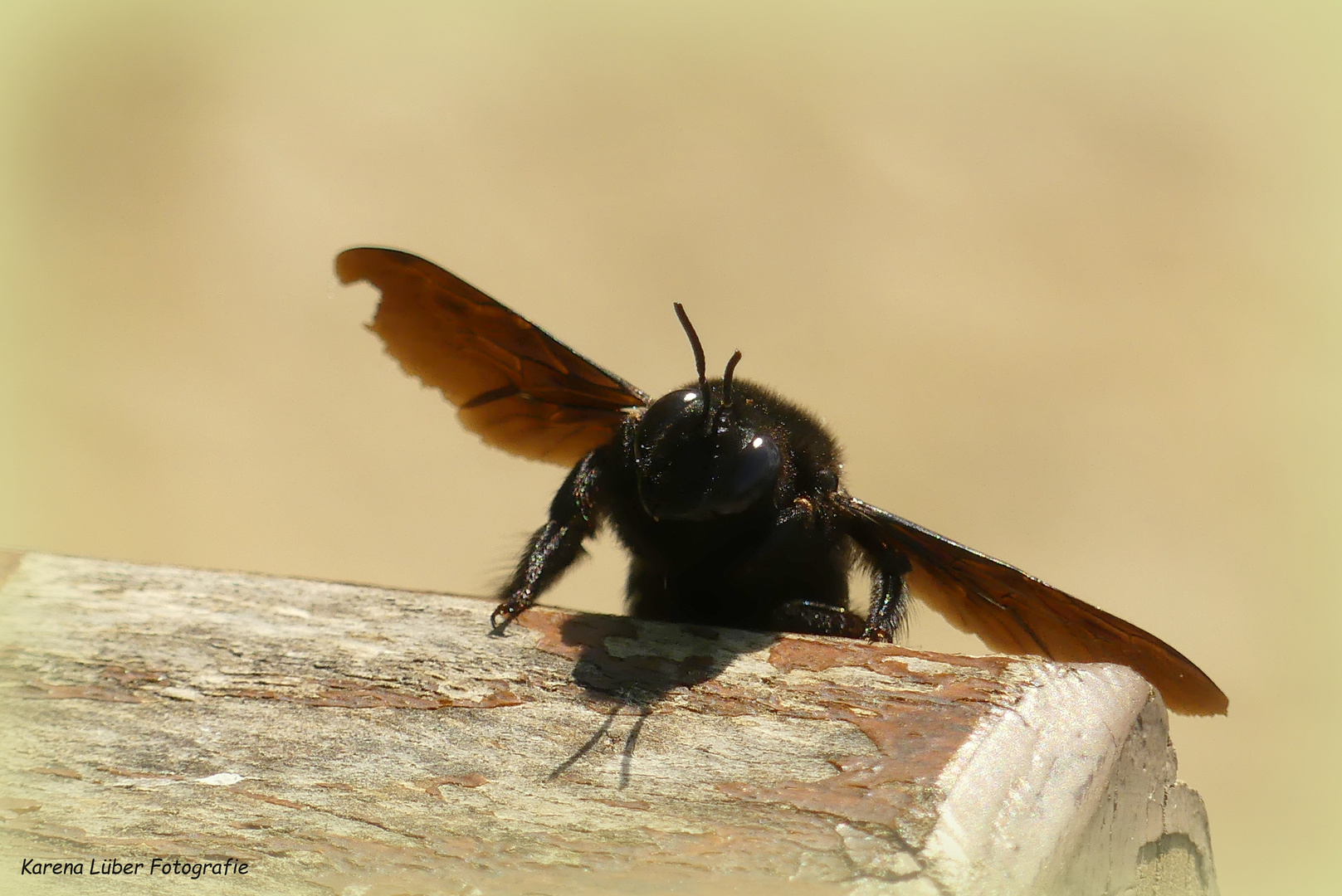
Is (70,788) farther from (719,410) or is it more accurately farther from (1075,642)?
(1075,642)

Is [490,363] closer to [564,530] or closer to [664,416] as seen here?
[564,530]

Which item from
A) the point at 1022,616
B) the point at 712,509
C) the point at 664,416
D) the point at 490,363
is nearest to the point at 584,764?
the point at 712,509

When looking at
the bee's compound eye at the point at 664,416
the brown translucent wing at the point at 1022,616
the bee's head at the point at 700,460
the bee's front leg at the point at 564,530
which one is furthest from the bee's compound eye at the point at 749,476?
the bee's front leg at the point at 564,530

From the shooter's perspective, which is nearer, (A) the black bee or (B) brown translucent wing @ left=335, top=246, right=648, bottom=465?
(A) the black bee

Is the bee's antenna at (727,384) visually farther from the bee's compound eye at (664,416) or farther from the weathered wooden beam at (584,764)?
the weathered wooden beam at (584,764)

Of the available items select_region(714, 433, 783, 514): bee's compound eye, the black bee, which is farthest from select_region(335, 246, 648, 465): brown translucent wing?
select_region(714, 433, 783, 514): bee's compound eye

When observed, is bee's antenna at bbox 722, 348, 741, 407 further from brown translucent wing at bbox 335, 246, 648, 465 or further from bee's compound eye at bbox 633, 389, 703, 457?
brown translucent wing at bbox 335, 246, 648, 465
